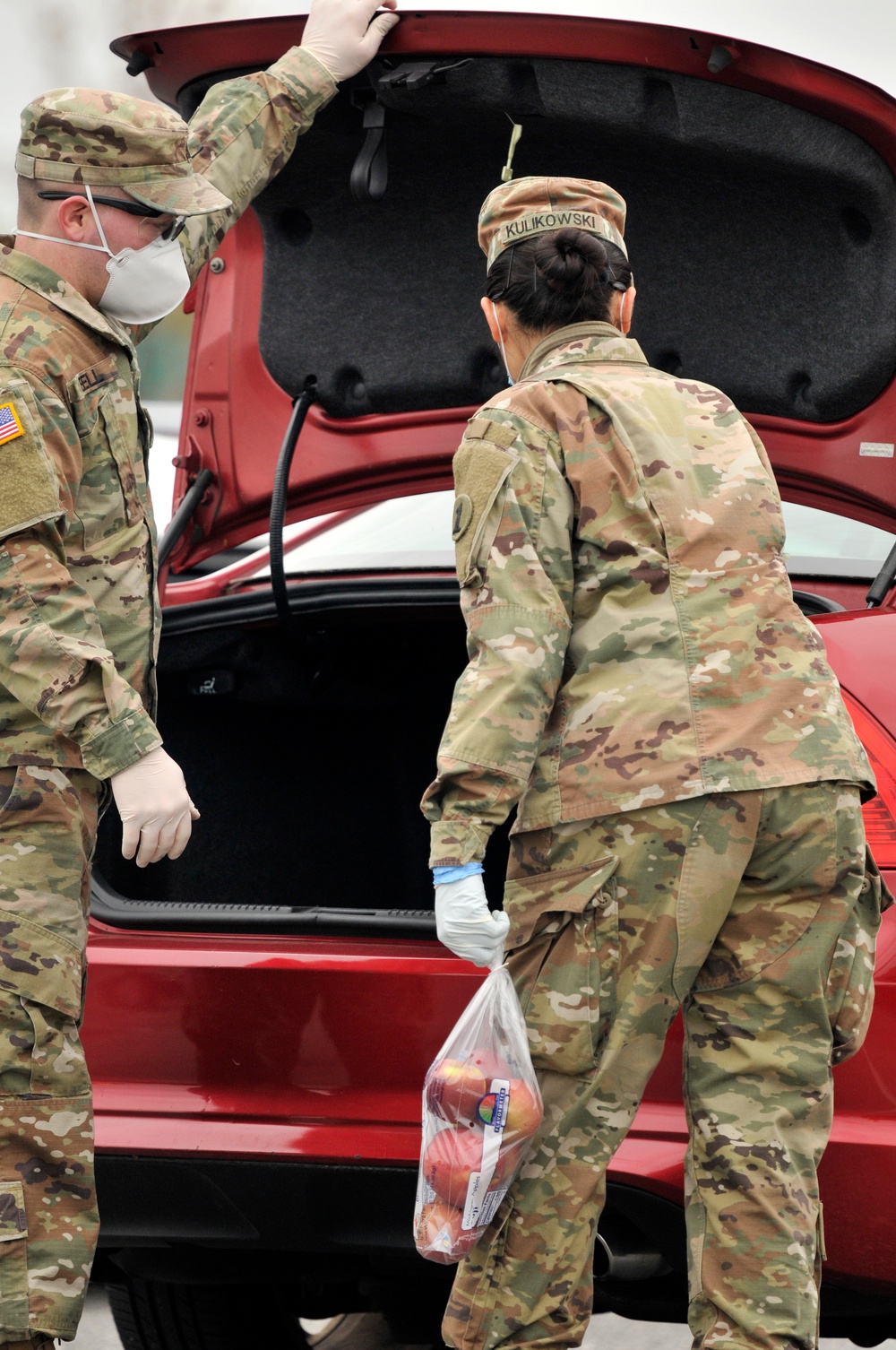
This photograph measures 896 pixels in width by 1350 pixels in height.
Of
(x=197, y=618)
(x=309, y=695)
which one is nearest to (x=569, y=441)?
(x=197, y=618)

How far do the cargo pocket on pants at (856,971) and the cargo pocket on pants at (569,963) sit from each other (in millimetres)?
294

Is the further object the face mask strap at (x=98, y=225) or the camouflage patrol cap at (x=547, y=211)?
the face mask strap at (x=98, y=225)

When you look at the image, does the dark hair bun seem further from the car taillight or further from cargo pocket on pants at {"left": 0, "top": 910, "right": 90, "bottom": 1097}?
cargo pocket on pants at {"left": 0, "top": 910, "right": 90, "bottom": 1097}

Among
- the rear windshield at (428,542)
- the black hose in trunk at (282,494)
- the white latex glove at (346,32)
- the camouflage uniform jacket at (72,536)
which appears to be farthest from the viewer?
the rear windshield at (428,542)

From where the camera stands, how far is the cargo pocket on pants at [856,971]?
2006mm

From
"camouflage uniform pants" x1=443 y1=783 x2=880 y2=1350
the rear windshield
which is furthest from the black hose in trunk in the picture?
"camouflage uniform pants" x1=443 y1=783 x2=880 y2=1350

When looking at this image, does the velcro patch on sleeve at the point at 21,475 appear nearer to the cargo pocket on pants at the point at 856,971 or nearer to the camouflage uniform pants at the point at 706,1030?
the camouflage uniform pants at the point at 706,1030

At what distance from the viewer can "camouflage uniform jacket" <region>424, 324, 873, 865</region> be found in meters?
1.97

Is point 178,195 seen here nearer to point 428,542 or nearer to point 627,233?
point 627,233

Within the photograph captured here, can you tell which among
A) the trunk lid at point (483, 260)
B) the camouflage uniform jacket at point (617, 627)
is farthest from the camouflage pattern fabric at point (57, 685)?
the trunk lid at point (483, 260)

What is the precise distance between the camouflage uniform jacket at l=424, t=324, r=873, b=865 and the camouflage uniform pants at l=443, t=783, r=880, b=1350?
7 cm

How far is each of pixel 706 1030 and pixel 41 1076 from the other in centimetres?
93

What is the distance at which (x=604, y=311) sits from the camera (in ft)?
7.21

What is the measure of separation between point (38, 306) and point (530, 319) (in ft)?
2.41
